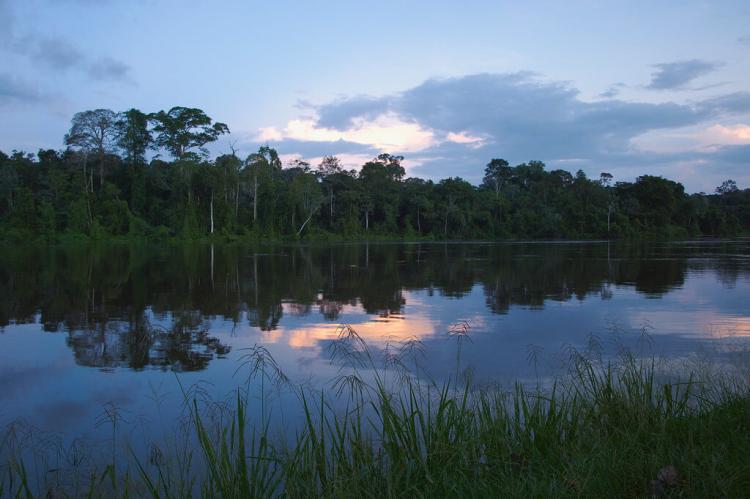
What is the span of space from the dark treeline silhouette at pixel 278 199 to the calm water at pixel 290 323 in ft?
117

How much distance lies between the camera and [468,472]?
430 cm

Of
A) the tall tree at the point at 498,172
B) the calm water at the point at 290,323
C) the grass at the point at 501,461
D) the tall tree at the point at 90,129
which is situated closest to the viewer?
the grass at the point at 501,461

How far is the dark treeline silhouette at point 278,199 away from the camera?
5722cm

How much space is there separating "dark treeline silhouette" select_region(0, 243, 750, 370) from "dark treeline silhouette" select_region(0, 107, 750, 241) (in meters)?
29.2

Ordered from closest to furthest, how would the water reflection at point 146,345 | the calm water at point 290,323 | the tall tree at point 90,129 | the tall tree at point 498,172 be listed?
1. the calm water at point 290,323
2. the water reflection at point 146,345
3. the tall tree at point 90,129
4. the tall tree at point 498,172

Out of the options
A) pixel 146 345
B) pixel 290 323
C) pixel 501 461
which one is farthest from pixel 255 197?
pixel 501 461

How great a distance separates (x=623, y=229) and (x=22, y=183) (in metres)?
77.5

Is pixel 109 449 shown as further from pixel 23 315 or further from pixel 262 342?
pixel 23 315

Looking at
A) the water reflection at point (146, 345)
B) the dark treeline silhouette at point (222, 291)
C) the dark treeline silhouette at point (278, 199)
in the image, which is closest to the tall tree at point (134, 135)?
the dark treeline silhouette at point (278, 199)

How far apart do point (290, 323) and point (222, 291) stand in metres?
6.35

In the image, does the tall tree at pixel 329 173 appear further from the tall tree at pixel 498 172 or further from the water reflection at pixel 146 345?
the water reflection at pixel 146 345

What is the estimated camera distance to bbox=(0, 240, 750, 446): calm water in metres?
7.99

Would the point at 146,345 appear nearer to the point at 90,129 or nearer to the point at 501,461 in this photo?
the point at 501,461

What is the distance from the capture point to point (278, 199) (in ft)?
228
